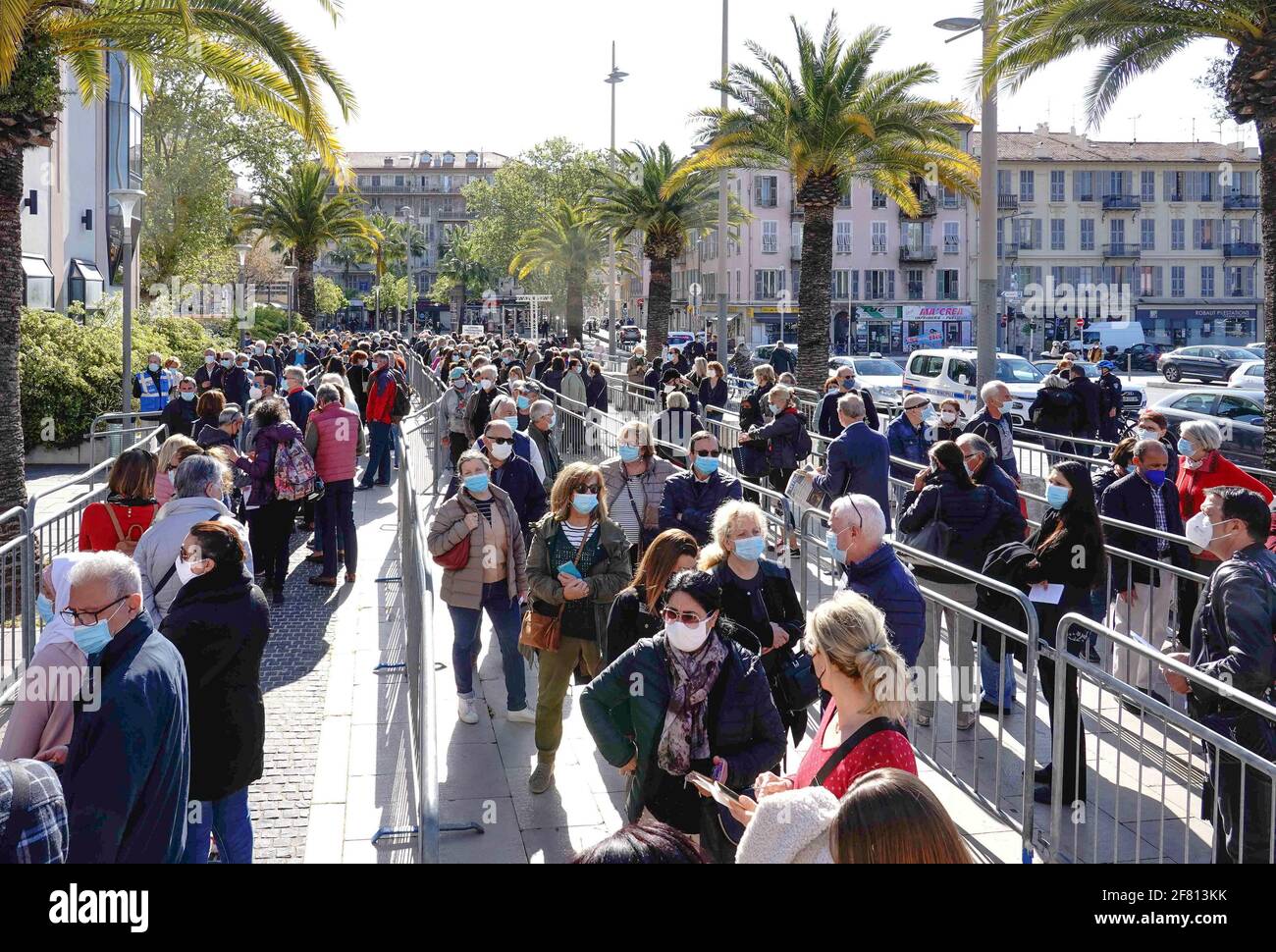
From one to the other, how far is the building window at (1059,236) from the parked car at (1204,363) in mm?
28974

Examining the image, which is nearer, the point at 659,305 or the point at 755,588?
the point at 755,588

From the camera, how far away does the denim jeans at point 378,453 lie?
1703 centimetres

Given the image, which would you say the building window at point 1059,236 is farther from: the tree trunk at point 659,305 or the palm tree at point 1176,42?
the palm tree at point 1176,42

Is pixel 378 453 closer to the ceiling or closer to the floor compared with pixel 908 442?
closer to the floor

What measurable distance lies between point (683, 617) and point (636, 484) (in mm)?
3809

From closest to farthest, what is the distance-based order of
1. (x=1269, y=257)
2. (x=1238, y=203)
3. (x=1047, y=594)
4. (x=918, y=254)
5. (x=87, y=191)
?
1. (x=1047, y=594)
2. (x=1269, y=257)
3. (x=87, y=191)
4. (x=918, y=254)
5. (x=1238, y=203)

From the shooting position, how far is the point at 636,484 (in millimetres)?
8516

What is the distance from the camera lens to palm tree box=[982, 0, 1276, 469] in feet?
45.9

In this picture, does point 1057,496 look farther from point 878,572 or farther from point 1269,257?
point 1269,257

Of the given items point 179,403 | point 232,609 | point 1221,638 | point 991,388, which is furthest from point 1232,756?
point 179,403

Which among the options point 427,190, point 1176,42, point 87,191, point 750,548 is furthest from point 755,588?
point 427,190

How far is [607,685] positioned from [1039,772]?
294 centimetres

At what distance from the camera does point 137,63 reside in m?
14.3

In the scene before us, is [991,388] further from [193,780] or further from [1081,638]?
[193,780]
